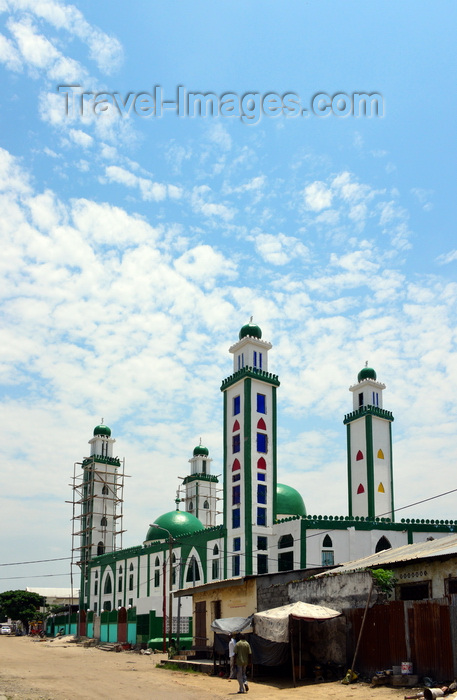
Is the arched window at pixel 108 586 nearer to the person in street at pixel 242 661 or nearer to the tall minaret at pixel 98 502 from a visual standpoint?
the tall minaret at pixel 98 502

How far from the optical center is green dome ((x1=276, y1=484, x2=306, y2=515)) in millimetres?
54344

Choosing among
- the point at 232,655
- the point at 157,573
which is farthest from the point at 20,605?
the point at 232,655

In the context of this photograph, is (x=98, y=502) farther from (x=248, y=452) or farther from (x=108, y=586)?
(x=248, y=452)

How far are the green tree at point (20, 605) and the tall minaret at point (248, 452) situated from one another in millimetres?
54384

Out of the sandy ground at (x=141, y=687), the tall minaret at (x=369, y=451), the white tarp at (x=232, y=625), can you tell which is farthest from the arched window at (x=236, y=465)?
the white tarp at (x=232, y=625)

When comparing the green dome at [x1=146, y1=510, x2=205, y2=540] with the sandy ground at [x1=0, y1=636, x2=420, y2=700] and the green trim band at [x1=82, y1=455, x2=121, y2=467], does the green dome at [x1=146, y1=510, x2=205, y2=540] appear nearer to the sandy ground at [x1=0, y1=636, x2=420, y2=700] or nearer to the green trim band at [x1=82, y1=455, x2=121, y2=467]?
the green trim band at [x1=82, y1=455, x2=121, y2=467]

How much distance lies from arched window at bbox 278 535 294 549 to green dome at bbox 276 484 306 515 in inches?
277

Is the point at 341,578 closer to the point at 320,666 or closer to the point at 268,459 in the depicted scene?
the point at 320,666

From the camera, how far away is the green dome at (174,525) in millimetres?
62031

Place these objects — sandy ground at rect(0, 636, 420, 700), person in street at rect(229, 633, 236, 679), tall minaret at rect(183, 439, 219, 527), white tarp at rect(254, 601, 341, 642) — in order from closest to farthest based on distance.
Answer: sandy ground at rect(0, 636, 420, 700)
white tarp at rect(254, 601, 341, 642)
person in street at rect(229, 633, 236, 679)
tall minaret at rect(183, 439, 219, 527)

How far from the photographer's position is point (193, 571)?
54.1 m

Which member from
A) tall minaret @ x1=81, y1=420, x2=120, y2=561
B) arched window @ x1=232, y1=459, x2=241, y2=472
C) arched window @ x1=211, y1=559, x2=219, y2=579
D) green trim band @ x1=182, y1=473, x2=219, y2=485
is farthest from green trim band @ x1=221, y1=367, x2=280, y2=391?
tall minaret @ x1=81, y1=420, x2=120, y2=561

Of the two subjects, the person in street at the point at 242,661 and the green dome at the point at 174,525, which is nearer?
the person in street at the point at 242,661

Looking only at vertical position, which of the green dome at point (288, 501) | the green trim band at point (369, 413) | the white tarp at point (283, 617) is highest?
the green trim band at point (369, 413)
